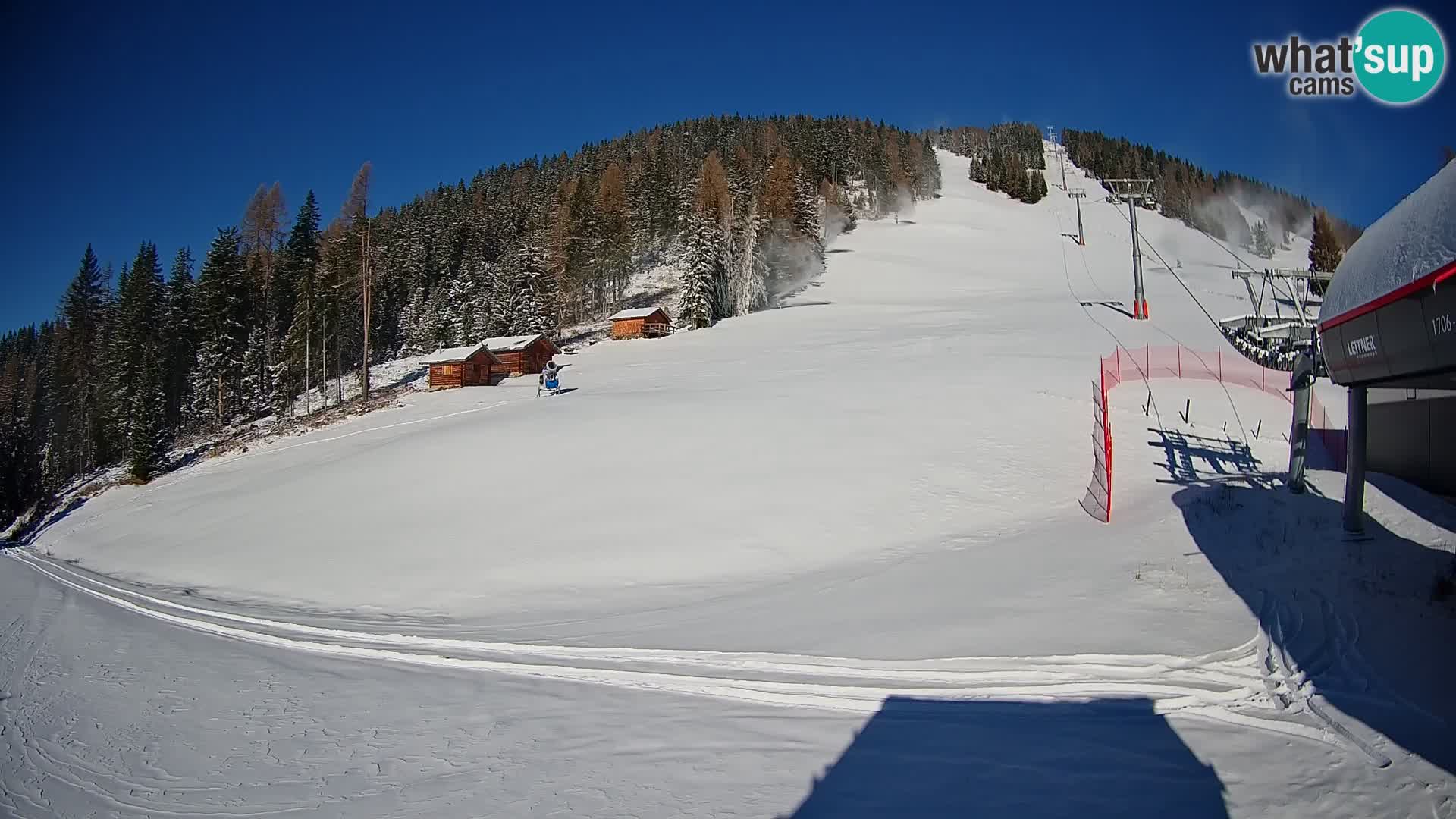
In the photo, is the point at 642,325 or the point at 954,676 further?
the point at 642,325

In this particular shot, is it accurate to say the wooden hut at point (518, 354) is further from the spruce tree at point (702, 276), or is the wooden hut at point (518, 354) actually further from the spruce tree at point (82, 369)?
the spruce tree at point (82, 369)

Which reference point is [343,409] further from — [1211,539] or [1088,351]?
[1211,539]

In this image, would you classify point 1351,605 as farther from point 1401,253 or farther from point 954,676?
point 954,676

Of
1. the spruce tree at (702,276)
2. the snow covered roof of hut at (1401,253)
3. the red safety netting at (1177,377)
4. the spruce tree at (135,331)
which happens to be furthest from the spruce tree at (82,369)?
the snow covered roof of hut at (1401,253)

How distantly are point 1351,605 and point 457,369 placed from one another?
43.4 metres

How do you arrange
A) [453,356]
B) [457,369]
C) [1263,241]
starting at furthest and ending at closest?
[1263,241]
[453,356]
[457,369]

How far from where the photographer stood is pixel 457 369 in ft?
144

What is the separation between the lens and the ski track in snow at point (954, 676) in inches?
228

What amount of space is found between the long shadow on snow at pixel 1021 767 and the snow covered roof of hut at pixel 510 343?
44414 millimetres

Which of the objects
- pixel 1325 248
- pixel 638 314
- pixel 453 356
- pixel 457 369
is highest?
pixel 1325 248

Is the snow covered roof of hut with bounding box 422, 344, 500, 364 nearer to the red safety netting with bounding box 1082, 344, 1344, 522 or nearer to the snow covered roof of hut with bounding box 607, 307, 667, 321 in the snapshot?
the snow covered roof of hut with bounding box 607, 307, 667, 321

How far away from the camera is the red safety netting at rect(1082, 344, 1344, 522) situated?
47.4ft

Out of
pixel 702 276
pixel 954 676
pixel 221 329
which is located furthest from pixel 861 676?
pixel 221 329

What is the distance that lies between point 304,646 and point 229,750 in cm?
402
